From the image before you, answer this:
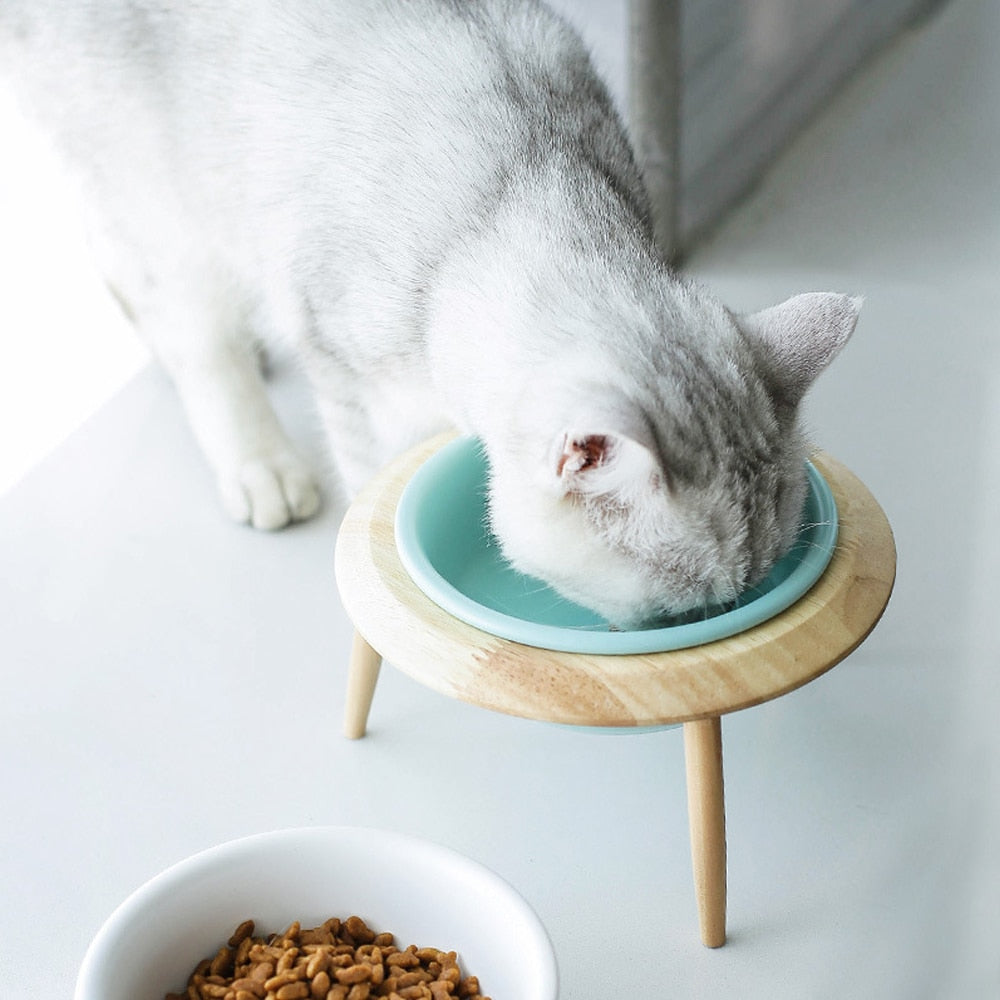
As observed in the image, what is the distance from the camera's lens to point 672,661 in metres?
1.03

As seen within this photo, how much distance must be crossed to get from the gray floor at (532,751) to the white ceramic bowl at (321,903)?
22cm

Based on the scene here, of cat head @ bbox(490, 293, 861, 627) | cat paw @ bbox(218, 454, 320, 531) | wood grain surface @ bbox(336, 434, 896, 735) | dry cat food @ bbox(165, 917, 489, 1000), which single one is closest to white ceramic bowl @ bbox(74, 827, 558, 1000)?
dry cat food @ bbox(165, 917, 489, 1000)

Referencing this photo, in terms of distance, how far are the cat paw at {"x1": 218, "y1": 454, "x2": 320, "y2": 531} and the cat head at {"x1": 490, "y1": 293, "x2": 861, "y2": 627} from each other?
2.37ft

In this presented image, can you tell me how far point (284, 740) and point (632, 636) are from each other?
0.58 meters

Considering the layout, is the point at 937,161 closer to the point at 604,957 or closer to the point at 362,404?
the point at 362,404

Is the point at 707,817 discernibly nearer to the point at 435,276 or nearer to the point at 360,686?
the point at 360,686

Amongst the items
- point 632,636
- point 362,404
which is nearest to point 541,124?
point 362,404

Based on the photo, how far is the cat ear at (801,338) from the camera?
3.83ft

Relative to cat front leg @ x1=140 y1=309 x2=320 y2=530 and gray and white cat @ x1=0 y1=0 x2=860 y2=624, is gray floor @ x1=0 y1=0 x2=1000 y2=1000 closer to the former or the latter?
cat front leg @ x1=140 y1=309 x2=320 y2=530

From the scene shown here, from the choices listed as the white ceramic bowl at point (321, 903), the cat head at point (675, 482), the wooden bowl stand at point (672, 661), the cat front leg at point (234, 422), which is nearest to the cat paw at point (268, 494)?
the cat front leg at point (234, 422)

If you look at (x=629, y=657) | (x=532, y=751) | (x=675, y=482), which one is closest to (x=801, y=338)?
(x=675, y=482)

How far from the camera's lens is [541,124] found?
1380 mm

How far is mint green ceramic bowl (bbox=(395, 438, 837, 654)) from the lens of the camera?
41.6 inches

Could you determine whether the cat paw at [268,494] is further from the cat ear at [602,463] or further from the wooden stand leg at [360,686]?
the cat ear at [602,463]
